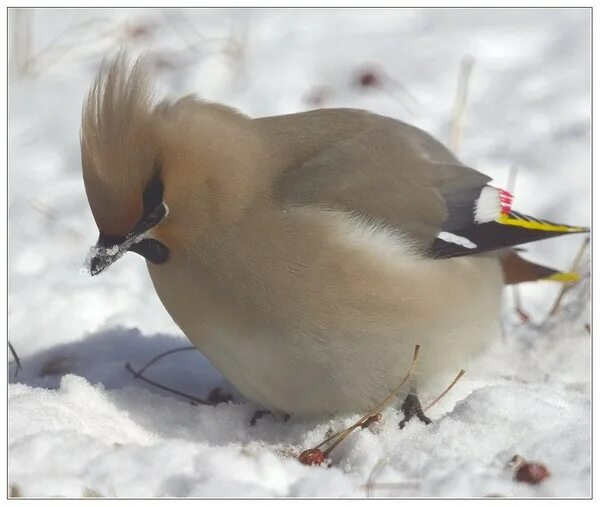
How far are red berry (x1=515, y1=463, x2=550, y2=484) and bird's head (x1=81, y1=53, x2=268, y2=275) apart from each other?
1.29 meters

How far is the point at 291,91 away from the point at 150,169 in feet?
11.4

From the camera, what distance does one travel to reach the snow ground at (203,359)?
2941mm

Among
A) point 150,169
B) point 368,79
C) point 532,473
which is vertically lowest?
point 532,473

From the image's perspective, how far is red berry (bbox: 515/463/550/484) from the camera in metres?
2.95

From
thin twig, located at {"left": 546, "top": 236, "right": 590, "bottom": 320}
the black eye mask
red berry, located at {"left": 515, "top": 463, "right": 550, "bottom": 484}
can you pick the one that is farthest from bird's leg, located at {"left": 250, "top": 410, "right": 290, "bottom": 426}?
thin twig, located at {"left": 546, "top": 236, "right": 590, "bottom": 320}

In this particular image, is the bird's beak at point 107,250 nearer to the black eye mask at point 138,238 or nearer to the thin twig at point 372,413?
the black eye mask at point 138,238

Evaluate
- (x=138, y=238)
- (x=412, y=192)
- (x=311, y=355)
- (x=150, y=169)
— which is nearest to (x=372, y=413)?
(x=311, y=355)

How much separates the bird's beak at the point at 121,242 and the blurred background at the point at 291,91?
3.79ft

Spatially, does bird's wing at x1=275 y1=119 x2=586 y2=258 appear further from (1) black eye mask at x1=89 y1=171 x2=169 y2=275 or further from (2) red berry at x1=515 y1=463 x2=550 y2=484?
(2) red berry at x1=515 y1=463 x2=550 y2=484

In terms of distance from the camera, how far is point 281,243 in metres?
3.36

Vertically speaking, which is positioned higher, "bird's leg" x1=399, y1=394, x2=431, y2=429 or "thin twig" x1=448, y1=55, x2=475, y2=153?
"thin twig" x1=448, y1=55, x2=475, y2=153

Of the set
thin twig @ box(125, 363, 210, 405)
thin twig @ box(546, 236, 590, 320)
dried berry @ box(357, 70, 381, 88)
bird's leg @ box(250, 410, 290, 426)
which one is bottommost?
thin twig @ box(125, 363, 210, 405)

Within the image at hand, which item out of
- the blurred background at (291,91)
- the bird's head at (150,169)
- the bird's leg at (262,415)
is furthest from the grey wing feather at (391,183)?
the blurred background at (291,91)

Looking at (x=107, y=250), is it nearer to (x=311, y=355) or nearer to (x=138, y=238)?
(x=138, y=238)
